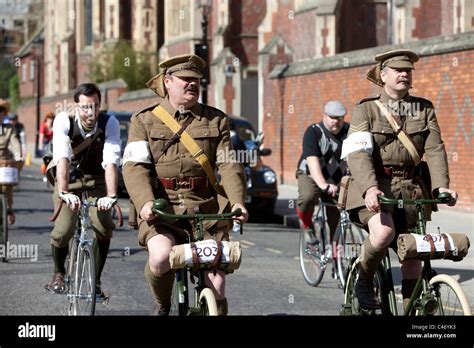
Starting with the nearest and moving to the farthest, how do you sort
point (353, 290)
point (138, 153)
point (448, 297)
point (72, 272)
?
point (448, 297)
point (138, 153)
point (353, 290)
point (72, 272)

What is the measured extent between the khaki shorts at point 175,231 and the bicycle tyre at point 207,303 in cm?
50

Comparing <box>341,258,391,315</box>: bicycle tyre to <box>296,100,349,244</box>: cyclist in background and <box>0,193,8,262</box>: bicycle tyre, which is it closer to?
<box>296,100,349,244</box>: cyclist in background

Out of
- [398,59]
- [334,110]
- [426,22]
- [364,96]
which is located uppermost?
[426,22]

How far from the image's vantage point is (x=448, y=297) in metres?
6.32

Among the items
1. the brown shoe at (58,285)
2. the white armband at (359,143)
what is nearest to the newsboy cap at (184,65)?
the white armband at (359,143)

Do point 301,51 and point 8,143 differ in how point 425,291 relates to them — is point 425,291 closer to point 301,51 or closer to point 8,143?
point 8,143

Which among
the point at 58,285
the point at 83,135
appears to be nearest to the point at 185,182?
the point at 83,135

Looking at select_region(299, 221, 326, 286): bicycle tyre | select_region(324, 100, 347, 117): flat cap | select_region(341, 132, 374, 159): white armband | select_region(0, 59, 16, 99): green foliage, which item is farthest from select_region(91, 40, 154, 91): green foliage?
→ select_region(0, 59, 16, 99): green foliage

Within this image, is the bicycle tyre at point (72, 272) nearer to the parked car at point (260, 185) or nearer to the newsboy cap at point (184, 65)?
the newsboy cap at point (184, 65)

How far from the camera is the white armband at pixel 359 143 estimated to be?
22.5 feet

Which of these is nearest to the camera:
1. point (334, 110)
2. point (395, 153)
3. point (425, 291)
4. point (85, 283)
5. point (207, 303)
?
point (207, 303)

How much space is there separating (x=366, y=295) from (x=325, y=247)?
4102 millimetres

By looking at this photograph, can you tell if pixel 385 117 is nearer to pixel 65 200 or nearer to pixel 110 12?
pixel 65 200

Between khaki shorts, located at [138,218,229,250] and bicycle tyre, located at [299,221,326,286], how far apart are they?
4.71 m
